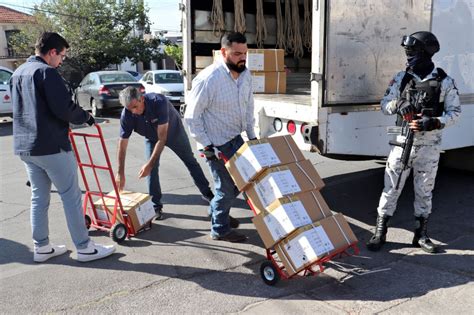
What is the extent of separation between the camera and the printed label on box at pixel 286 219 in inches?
141

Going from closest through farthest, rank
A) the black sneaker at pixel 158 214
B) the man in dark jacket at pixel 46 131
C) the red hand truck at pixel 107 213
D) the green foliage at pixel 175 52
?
the man in dark jacket at pixel 46 131 < the red hand truck at pixel 107 213 < the black sneaker at pixel 158 214 < the green foliage at pixel 175 52

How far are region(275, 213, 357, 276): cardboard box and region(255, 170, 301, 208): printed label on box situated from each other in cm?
30

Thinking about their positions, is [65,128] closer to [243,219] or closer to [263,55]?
[243,219]

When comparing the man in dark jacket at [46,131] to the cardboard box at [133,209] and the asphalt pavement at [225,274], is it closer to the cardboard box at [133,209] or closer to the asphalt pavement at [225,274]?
the asphalt pavement at [225,274]

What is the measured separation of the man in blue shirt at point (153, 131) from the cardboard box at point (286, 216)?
5.35 ft

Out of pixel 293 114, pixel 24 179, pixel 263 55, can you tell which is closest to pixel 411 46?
pixel 293 114

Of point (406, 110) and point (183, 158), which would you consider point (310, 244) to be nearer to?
point (406, 110)

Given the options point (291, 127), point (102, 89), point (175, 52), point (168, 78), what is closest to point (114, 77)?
point (102, 89)

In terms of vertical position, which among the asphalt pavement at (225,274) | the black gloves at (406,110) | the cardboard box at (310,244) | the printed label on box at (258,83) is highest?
the printed label on box at (258,83)

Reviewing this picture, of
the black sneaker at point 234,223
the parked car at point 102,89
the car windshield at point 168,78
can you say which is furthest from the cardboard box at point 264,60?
the car windshield at point 168,78

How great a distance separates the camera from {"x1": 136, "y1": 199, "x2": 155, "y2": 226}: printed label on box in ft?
15.8

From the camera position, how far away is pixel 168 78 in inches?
692

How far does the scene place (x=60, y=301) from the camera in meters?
3.58

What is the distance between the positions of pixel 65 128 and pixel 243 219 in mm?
2149
